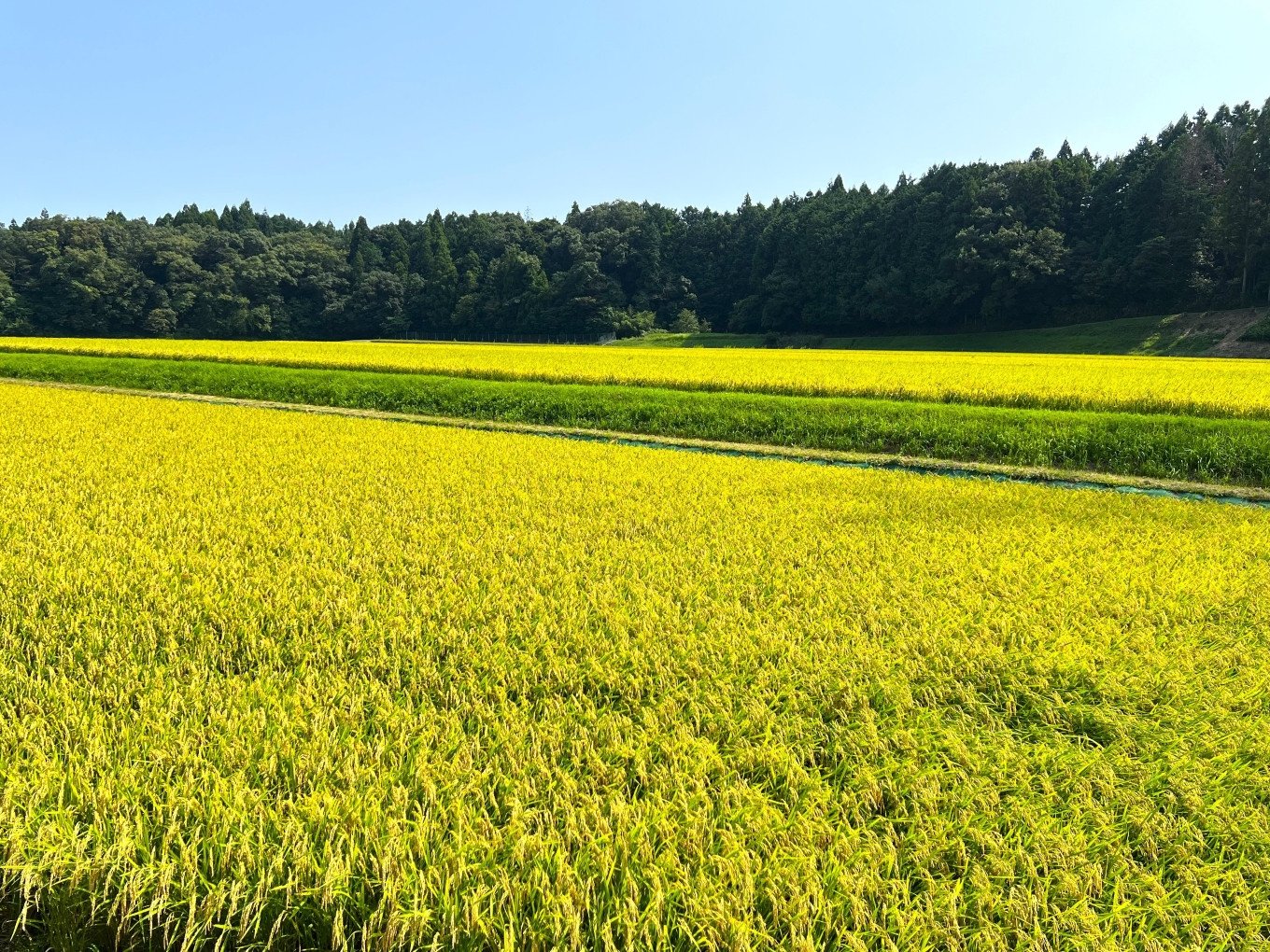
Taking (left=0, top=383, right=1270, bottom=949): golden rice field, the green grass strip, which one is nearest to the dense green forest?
the green grass strip

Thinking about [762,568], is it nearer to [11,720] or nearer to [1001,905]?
[1001,905]

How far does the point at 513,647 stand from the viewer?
13.3 feet

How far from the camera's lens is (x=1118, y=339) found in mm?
47750

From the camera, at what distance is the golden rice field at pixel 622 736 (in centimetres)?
226

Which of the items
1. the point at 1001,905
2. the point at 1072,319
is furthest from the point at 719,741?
the point at 1072,319

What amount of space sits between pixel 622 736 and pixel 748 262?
85294mm

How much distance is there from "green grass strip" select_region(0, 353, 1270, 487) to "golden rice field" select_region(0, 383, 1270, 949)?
8075mm

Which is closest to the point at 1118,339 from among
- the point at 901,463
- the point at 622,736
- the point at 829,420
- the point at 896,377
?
the point at 896,377

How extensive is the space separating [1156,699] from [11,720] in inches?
→ 223

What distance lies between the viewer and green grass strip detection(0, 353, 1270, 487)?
44.4ft

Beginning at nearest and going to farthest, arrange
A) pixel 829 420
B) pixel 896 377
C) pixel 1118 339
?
pixel 829 420
pixel 896 377
pixel 1118 339

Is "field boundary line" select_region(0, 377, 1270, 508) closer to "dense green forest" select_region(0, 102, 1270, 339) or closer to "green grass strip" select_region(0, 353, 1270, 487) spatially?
"green grass strip" select_region(0, 353, 1270, 487)

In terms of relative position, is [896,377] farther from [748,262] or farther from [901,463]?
[748,262]

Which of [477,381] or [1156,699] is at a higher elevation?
[477,381]
